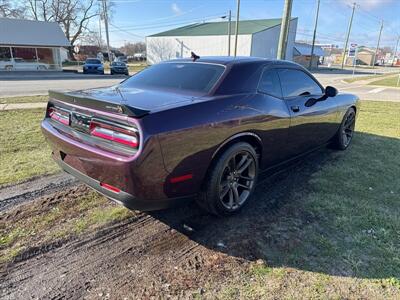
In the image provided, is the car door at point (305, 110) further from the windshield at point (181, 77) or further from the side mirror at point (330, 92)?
the windshield at point (181, 77)

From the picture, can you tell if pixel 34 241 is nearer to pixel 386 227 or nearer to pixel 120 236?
pixel 120 236

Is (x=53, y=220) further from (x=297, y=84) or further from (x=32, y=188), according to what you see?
(x=297, y=84)

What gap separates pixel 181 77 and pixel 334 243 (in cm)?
233

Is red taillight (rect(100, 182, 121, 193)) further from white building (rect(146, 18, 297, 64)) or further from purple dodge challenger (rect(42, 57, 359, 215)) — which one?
white building (rect(146, 18, 297, 64))

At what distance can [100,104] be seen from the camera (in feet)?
8.24

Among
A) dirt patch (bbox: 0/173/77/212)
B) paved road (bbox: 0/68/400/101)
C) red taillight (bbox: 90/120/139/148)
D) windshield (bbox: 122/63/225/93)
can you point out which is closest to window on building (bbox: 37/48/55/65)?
paved road (bbox: 0/68/400/101)

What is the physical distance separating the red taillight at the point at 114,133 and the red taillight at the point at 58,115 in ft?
1.71

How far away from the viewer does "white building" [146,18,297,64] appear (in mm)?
46688

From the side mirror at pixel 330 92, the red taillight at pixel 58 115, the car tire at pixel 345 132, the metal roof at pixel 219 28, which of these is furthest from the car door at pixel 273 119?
the metal roof at pixel 219 28

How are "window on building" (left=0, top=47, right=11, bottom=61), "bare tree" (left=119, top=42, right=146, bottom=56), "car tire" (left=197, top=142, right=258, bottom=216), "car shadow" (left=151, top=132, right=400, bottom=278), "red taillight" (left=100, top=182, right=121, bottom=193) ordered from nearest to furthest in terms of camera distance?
"red taillight" (left=100, top=182, right=121, bottom=193) → "car shadow" (left=151, top=132, right=400, bottom=278) → "car tire" (left=197, top=142, right=258, bottom=216) → "window on building" (left=0, top=47, right=11, bottom=61) → "bare tree" (left=119, top=42, right=146, bottom=56)

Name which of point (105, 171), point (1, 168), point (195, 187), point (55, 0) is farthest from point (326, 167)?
point (55, 0)

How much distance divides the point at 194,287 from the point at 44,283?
112 centimetres

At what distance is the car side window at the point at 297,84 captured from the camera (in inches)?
149

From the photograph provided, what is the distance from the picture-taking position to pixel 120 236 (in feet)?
9.37
